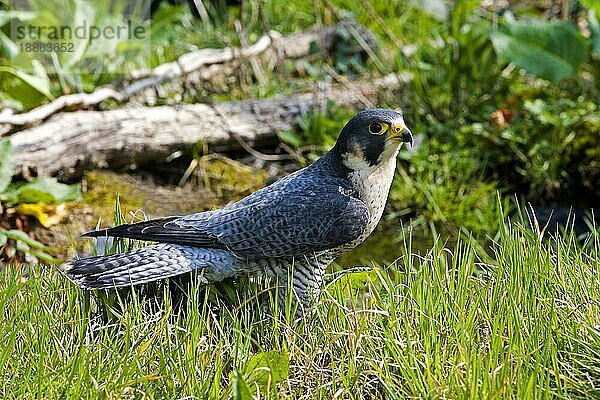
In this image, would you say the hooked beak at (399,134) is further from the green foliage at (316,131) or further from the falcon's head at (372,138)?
the green foliage at (316,131)

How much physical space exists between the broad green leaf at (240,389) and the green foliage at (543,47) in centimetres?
391

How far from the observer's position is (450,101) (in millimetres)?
6227

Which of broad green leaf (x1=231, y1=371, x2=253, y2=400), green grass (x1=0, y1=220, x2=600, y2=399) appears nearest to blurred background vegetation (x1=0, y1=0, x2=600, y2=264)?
green grass (x1=0, y1=220, x2=600, y2=399)

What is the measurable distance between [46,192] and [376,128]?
2.36m

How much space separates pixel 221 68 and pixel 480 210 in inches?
99.9

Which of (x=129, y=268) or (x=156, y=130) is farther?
(x=156, y=130)

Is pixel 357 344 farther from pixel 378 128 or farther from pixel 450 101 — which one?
pixel 450 101

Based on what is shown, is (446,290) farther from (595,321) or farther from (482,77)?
(482,77)

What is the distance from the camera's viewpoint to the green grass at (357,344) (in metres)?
2.69

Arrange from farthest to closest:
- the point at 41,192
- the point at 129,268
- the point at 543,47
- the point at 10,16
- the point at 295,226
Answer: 1. the point at 10,16
2. the point at 543,47
3. the point at 41,192
4. the point at 295,226
5. the point at 129,268

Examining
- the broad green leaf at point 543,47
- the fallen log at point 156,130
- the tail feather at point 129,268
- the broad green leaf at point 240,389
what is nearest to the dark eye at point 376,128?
the tail feather at point 129,268

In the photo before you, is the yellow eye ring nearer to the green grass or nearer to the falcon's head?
the falcon's head

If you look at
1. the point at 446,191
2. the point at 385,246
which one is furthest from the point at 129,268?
the point at 446,191

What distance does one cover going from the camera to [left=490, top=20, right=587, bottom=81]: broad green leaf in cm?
587
